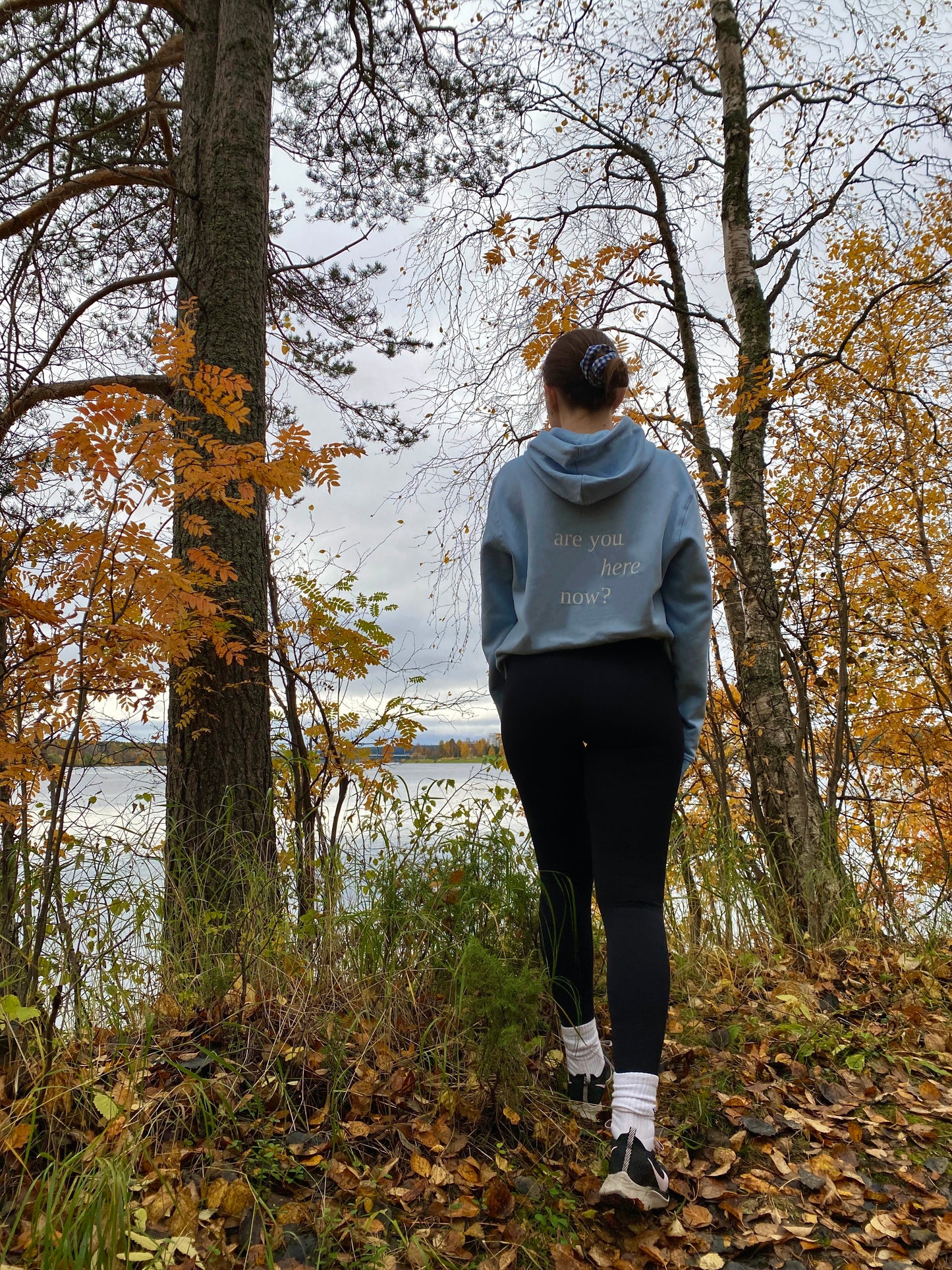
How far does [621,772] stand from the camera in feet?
5.69

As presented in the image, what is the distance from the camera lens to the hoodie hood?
6.05ft

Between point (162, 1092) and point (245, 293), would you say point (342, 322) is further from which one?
point (162, 1092)

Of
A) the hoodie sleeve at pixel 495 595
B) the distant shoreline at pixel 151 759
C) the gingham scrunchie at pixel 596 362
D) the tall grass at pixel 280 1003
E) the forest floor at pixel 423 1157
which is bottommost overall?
the forest floor at pixel 423 1157

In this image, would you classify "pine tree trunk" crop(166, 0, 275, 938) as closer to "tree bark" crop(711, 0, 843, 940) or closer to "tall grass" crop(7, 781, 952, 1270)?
"tall grass" crop(7, 781, 952, 1270)

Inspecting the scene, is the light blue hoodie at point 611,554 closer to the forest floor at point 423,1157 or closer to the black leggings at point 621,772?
the black leggings at point 621,772

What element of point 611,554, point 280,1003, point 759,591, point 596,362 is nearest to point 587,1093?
point 280,1003

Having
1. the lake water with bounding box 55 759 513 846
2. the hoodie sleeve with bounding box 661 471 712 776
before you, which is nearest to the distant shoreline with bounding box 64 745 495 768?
the lake water with bounding box 55 759 513 846

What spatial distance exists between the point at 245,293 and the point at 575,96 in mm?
4214

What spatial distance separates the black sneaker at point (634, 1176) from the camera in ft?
5.06

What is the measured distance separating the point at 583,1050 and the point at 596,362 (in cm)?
171

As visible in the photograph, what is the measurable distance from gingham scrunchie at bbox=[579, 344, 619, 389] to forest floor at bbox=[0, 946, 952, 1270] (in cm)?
169

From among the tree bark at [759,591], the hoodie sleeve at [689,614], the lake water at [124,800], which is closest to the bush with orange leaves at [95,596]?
the lake water at [124,800]

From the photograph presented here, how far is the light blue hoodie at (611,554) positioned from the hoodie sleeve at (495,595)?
2 cm

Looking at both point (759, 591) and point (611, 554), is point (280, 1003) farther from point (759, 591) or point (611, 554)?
point (759, 591)
